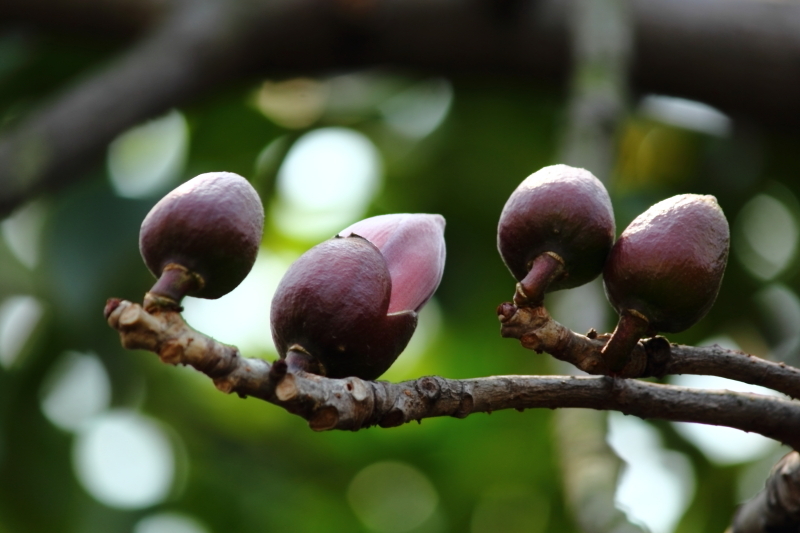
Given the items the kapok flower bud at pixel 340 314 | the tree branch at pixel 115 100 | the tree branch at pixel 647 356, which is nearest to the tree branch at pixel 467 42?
the tree branch at pixel 115 100

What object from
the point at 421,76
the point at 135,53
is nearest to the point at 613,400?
the point at 135,53

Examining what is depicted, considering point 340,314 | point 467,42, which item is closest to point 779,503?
point 340,314

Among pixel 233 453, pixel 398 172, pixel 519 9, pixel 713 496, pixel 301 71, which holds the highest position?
pixel 519 9

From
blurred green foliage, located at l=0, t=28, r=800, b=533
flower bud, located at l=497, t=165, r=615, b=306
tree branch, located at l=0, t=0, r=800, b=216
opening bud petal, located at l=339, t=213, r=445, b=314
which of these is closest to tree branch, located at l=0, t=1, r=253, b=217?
tree branch, located at l=0, t=0, r=800, b=216

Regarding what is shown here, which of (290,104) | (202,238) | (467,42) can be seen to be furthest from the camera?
(290,104)

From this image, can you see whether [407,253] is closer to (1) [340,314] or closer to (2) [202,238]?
(1) [340,314]

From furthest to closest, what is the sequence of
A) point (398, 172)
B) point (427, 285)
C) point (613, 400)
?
1. point (398, 172)
2. point (427, 285)
3. point (613, 400)

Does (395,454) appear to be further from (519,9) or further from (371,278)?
(371,278)
